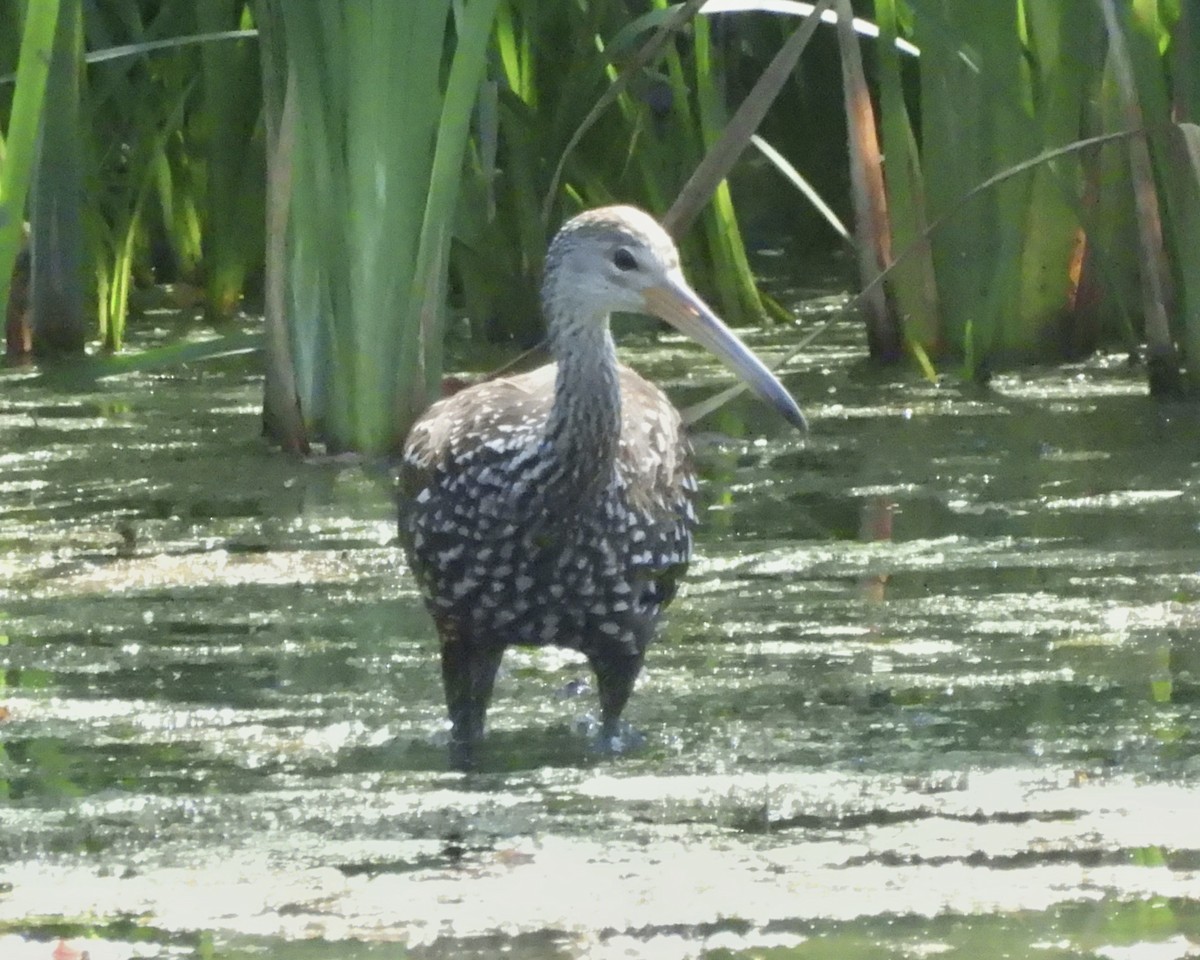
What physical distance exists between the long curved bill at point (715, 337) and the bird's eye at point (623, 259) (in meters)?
0.06

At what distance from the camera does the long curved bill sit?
4.79 m

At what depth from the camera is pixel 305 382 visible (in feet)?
23.4

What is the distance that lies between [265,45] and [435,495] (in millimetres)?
2245

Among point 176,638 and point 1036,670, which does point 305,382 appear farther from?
point 1036,670

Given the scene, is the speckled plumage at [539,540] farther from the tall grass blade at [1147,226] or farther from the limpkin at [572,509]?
the tall grass blade at [1147,226]

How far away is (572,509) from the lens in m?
4.83

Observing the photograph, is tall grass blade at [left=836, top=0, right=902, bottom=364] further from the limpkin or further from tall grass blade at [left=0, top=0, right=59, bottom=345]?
tall grass blade at [left=0, top=0, right=59, bottom=345]

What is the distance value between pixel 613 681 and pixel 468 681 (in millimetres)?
270

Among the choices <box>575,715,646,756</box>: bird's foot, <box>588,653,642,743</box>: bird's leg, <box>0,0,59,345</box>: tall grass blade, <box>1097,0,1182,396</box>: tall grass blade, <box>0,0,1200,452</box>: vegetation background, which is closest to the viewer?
<box>0,0,59,345</box>: tall grass blade

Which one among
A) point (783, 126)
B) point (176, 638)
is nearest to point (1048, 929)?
point (176, 638)

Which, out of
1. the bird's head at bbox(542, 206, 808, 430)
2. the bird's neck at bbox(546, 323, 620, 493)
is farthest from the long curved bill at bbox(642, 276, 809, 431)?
the bird's neck at bbox(546, 323, 620, 493)

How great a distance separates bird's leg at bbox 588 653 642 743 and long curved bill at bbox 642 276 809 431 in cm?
53

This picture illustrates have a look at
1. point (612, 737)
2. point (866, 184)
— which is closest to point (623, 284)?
point (612, 737)

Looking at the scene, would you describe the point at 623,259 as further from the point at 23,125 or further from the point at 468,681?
the point at 23,125
